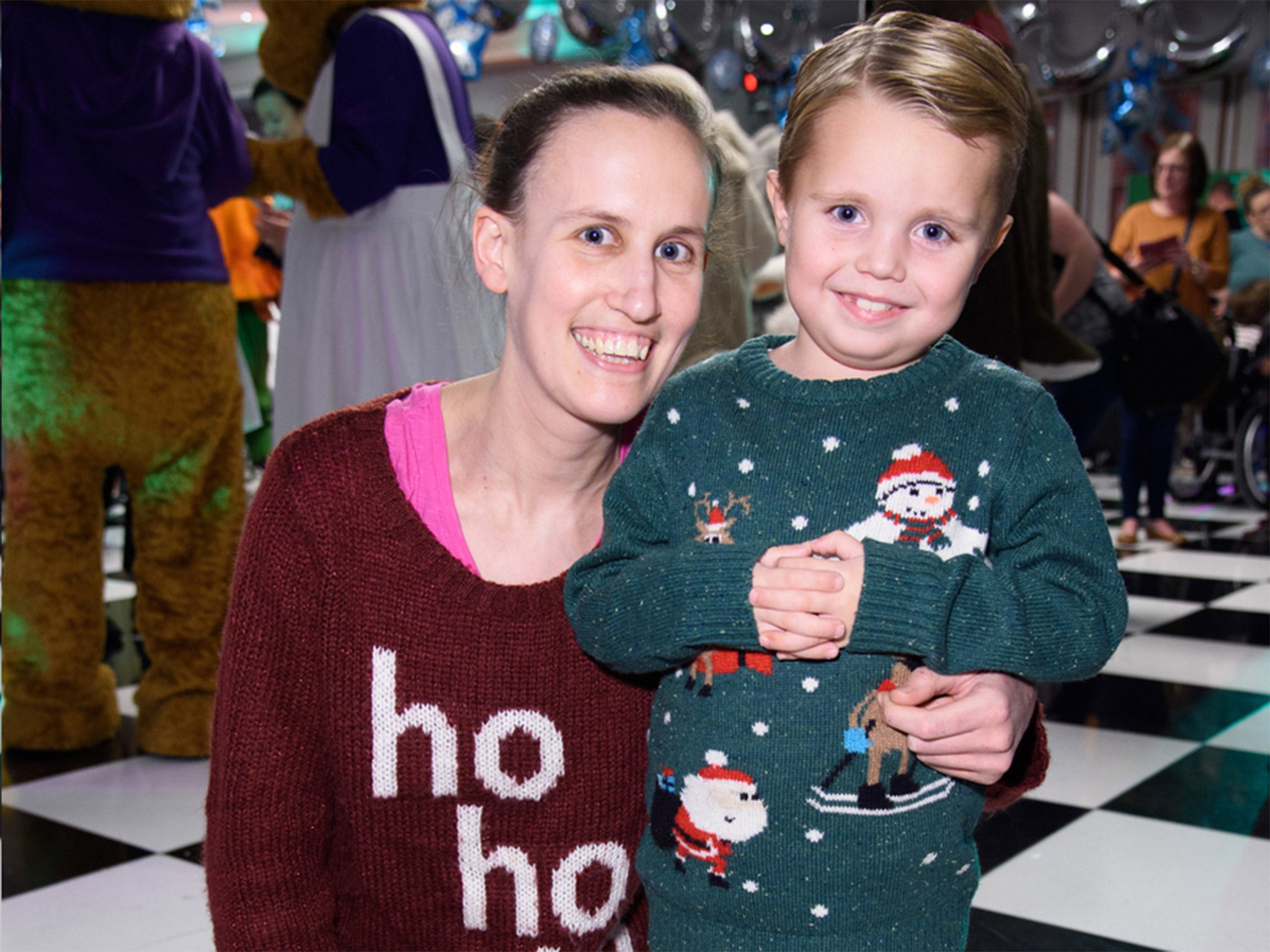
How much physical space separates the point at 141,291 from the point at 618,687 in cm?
139

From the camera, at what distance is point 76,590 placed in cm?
217

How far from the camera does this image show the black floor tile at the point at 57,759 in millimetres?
2135

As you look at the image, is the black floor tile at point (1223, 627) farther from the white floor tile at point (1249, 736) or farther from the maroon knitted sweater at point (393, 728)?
the maroon knitted sweater at point (393, 728)

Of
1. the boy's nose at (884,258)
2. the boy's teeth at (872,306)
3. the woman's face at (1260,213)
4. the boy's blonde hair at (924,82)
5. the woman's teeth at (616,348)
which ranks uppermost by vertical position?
the woman's face at (1260,213)

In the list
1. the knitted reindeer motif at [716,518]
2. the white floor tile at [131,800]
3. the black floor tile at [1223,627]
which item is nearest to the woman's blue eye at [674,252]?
the knitted reindeer motif at [716,518]

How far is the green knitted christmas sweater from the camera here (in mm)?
801

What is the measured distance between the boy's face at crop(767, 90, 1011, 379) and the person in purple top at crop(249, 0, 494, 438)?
1.19 metres

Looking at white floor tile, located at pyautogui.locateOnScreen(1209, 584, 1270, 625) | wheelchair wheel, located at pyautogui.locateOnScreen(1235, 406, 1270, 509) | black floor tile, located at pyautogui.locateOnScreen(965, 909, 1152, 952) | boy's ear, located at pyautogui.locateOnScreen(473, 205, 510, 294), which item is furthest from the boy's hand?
wheelchair wheel, located at pyautogui.locateOnScreen(1235, 406, 1270, 509)

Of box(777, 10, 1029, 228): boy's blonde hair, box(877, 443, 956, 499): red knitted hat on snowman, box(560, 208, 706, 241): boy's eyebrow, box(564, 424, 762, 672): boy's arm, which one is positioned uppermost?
box(777, 10, 1029, 228): boy's blonde hair

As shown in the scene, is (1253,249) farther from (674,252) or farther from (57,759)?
(674,252)

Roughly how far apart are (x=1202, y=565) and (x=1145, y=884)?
2647mm

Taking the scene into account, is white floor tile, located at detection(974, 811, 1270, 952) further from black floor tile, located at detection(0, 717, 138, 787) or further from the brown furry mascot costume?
black floor tile, located at detection(0, 717, 138, 787)

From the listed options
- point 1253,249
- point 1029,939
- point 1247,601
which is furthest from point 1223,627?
point 1253,249

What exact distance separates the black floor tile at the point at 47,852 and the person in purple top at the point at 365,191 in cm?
75
